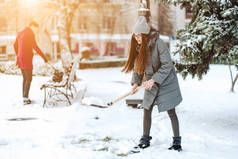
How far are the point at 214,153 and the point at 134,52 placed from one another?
1690mm

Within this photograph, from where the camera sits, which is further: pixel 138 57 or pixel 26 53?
pixel 26 53

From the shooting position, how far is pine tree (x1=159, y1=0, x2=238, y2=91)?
4855 mm

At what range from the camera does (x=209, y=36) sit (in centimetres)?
485

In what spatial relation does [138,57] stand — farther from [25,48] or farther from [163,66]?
[25,48]

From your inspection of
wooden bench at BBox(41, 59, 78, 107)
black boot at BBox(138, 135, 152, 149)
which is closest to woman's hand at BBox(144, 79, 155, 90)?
black boot at BBox(138, 135, 152, 149)

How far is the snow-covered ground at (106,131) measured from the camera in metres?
4.15

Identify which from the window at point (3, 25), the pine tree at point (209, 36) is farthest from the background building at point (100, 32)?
the pine tree at point (209, 36)

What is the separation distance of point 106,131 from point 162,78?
174cm

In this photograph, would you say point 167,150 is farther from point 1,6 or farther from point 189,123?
point 1,6

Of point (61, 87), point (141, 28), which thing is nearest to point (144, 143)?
point (141, 28)

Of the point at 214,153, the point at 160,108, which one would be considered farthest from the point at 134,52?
the point at 214,153

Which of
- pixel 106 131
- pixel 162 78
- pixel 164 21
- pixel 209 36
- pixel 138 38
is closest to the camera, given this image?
pixel 162 78

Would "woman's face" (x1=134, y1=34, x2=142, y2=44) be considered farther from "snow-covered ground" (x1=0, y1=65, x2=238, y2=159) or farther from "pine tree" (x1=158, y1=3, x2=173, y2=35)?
"pine tree" (x1=158, y1=3, x2=173, y2=35)

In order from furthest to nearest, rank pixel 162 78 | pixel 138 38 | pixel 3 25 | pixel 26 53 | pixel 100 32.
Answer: pixel 100 32 < pixel 3 25 < pixel 26 53 < pixel 138 38 < pixel 162 78
